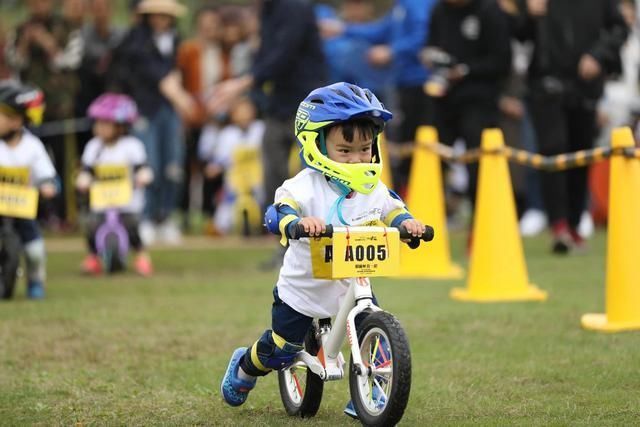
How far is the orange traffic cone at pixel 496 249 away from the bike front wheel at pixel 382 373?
4.39 m

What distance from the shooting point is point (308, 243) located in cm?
580

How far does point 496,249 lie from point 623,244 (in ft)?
6.17

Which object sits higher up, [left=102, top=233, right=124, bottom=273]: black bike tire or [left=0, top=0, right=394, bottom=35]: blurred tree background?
[left=0, top=0, right=394, bottom=35]: blurred tree background

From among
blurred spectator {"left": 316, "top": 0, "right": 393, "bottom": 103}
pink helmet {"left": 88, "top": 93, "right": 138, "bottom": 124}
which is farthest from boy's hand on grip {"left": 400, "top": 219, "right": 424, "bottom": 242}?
blurred spectator {"left": 316, "top": 0, "right": 393, "bottom": 103}

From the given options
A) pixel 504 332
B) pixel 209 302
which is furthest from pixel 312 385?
pixel 209 302

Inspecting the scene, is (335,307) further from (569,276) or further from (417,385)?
(569,276)

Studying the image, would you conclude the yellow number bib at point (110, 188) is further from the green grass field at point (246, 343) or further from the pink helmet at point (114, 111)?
the green grass field at point (246, 343)

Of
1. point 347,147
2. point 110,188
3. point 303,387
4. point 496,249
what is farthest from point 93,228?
point 347,147

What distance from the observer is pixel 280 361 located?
604 cm

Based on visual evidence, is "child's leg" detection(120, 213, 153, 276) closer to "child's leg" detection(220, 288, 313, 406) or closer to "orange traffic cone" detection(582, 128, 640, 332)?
"orange traffic cone" detection(582, 128, 640, 332)

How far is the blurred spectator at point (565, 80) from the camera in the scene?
513 inches

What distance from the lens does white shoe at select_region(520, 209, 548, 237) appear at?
1645 cm

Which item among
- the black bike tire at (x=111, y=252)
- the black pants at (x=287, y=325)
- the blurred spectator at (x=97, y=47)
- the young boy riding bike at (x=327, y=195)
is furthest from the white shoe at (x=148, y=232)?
the young boy riding bike at (x=327, y=195)

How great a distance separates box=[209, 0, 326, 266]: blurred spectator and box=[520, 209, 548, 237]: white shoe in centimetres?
457
